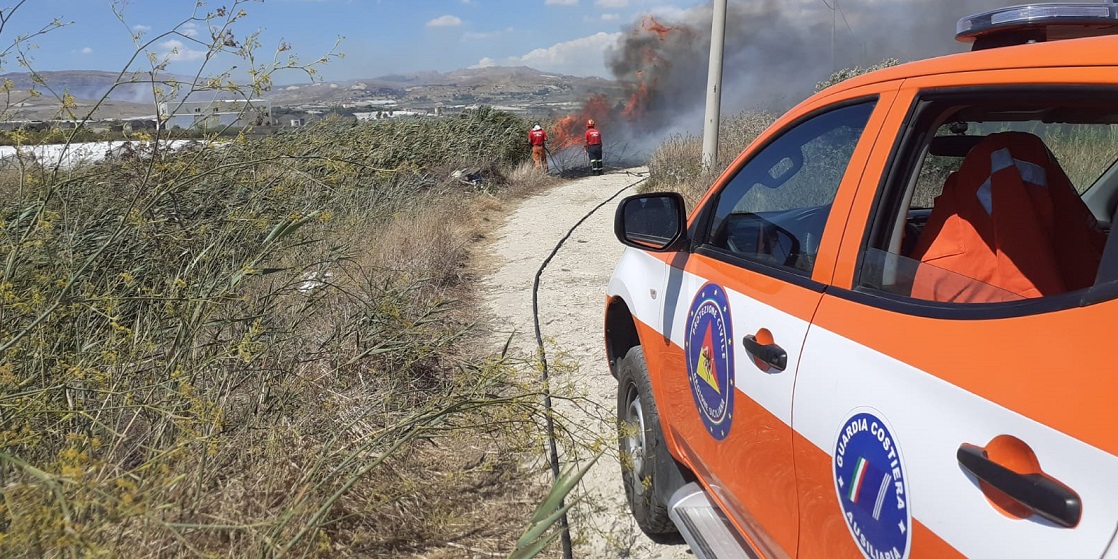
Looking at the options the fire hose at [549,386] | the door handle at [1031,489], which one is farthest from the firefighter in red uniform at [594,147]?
the door handle at [1031,489]

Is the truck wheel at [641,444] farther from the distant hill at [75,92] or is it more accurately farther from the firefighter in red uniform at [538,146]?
the firefighter in red uniform at [538,146]

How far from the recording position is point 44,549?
1.97 meters

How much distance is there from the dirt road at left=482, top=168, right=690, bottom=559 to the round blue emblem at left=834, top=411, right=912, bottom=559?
1.21 m

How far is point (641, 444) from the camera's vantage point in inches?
136

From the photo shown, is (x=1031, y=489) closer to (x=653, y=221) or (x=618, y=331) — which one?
(x=653, y=221)

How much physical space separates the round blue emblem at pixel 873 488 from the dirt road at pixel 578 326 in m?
1.21

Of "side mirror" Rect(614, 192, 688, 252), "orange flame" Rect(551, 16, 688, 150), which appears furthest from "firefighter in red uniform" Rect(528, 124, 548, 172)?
"side mirror" Rect(614, 192, 688, 252)

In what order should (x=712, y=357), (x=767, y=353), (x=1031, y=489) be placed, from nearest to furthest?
1. (x=1031, y=489)
2. (x=767, y=353)
3. (x=712, y=357)

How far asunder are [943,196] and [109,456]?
9.13 ft

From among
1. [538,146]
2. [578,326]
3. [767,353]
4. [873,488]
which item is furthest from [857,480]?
[538,146]

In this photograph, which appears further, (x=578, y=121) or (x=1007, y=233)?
(x=578, y=121)

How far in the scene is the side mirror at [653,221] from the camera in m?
2.93

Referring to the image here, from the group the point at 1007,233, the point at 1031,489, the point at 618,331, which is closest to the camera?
the point at 1031,489

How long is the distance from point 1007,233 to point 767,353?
642 mm
